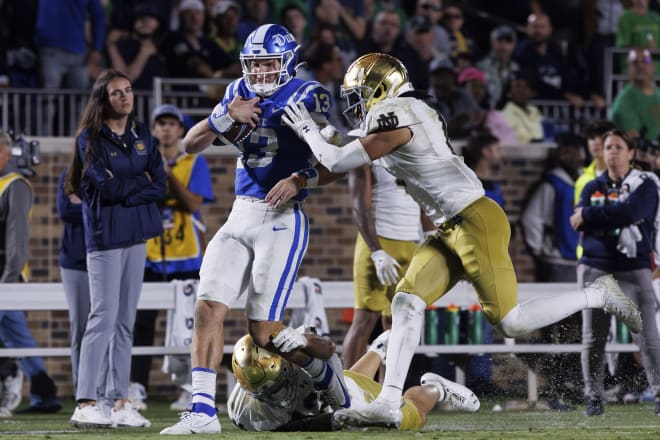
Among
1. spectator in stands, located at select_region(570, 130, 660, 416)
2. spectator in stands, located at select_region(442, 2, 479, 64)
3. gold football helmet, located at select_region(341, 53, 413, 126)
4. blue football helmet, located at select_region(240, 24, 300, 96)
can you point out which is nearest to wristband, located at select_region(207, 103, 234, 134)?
blue football helmet, located at select_region(240, 24, 300, 96)

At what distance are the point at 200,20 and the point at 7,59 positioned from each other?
6.13ft

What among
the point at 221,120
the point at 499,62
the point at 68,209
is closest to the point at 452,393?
the point at 221,120

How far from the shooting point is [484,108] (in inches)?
553

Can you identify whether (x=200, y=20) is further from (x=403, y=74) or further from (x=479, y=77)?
(x=403, y=74)

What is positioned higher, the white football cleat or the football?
the football

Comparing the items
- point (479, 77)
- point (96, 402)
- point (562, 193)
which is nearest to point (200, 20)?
point (479, 77)

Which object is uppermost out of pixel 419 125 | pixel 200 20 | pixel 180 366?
pixel 200 20

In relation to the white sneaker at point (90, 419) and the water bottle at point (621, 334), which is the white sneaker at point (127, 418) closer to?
the white sneaker at point (90, 419)

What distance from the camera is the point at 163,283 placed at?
10.1 meters

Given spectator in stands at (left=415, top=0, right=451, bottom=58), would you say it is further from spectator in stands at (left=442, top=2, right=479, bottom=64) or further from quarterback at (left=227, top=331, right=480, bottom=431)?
quarterback at (left=227, top=331, right=480, bottom=431)

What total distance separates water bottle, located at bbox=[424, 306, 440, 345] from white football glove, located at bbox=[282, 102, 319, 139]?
3.68 metres

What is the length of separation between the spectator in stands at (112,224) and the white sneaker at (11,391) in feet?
4.97

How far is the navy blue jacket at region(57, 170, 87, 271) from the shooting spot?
9188 millimetres

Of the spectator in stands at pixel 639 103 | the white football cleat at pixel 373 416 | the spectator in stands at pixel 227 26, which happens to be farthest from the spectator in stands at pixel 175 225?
the spectator in stands at pixel 639 103
